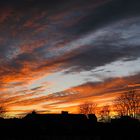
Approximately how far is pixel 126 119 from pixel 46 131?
715 inches

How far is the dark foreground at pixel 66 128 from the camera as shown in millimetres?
66250

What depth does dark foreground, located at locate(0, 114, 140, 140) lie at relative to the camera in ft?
217

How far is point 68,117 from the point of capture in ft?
235

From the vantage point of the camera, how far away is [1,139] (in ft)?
Answer: 209

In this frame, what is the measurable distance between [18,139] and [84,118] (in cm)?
1611

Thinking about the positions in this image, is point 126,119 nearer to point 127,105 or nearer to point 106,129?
point 106,129

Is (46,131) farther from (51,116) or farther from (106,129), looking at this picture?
(106,129)

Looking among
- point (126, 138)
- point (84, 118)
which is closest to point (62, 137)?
point (84, 118)

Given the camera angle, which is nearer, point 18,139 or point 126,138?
point 18,139

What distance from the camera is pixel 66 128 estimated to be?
69.0 meters

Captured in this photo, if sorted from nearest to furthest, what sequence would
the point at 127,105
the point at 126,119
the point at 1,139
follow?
the point at 1,139 → the point at 126,119 → the point at 127,105

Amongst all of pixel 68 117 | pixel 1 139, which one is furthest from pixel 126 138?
pixel 1 139

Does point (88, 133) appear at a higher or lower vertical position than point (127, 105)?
lower

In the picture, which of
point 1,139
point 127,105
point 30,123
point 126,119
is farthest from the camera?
point 127,105
